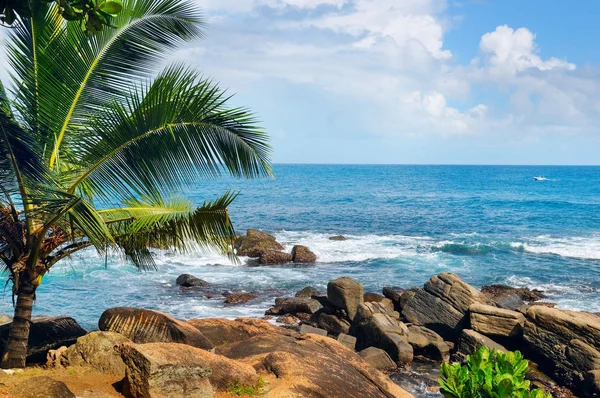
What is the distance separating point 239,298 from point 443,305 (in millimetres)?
8281

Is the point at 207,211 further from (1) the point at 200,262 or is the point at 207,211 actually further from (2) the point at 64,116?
(1) the point at 200,262

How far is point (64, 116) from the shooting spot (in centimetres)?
985

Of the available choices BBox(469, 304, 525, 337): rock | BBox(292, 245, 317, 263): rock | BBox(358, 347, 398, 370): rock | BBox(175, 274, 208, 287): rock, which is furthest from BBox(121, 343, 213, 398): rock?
BBox(292, 245, 317, 263): rock

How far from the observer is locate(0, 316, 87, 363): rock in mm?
10969

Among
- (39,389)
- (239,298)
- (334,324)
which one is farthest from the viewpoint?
(239,298)

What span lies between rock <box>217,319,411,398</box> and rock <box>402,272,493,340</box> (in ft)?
25.4

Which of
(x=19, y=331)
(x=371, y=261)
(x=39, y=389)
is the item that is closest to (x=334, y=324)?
(x=19, y=331)

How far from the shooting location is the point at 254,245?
114 feet

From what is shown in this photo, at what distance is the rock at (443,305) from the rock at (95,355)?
1184 cm

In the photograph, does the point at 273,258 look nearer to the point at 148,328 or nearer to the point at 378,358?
the point at 378,358

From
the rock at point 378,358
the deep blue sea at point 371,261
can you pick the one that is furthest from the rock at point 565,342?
the deep blue sea at point 371,261

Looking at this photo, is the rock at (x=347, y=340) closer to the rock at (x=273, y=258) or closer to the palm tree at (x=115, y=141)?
the palm tree at (x=115, y=141)

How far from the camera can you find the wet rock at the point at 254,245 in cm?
3388

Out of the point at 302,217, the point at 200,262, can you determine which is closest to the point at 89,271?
the point at 200,262
